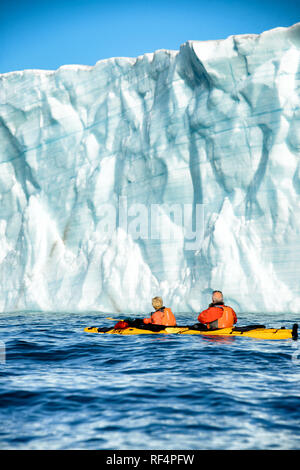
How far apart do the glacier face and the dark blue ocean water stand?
8.77 meters

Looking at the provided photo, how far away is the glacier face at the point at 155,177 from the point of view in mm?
17484

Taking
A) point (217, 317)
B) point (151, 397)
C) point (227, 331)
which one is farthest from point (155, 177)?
point (151, 397)

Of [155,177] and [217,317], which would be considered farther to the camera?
[155,177]

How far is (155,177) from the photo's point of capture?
66.2ft

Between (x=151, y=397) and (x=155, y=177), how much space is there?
605 inches

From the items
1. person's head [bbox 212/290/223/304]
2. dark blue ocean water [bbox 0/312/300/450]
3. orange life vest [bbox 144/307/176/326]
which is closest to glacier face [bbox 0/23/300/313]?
orange life vest [bbox 144/307/176/326]

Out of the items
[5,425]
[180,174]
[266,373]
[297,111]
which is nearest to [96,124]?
[180,174]

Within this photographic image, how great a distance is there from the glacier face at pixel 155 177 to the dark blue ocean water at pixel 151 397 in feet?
28.8

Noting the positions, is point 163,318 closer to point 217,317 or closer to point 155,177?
point 217,317

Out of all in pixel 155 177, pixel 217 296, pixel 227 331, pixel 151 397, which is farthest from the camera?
pixel 155 177

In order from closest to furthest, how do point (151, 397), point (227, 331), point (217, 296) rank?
point (151, 397)
point (217, 296)
point (227, 331)

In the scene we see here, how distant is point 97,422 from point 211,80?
1639cm
